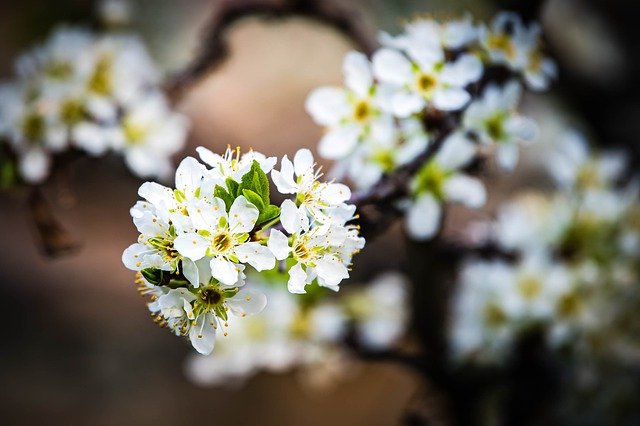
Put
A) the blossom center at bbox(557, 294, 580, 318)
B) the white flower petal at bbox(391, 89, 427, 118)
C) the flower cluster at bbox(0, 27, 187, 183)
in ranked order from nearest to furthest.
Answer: the white flower petal at bbox(391, 89, 427, 118)
the flower cluster at bbox(0, 27, 187, 183)
the blossom center at bbox(557, 294, 580, 318)

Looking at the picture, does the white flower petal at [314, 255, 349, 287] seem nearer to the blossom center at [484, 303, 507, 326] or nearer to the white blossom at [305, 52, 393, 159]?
the white blossom at [305, 52, 393, 159]

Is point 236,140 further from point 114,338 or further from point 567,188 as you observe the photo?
point 567,188

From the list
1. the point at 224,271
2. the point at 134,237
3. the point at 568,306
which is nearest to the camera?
the point at 224,271

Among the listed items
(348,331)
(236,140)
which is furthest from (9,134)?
(236,140)

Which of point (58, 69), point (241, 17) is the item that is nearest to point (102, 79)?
point (58, 69)

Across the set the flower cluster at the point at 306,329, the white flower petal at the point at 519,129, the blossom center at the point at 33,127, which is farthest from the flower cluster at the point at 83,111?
the white flower petal at the point at 519,129

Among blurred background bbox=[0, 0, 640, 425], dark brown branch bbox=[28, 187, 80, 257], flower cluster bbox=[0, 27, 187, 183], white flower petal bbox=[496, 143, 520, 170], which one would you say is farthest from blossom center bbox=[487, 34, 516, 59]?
blurred background bbox=[0, 0, 640, 425]

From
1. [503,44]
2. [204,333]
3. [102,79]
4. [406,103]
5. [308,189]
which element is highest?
[102,79]

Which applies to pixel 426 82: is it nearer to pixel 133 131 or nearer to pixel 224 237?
pixel 224 237
